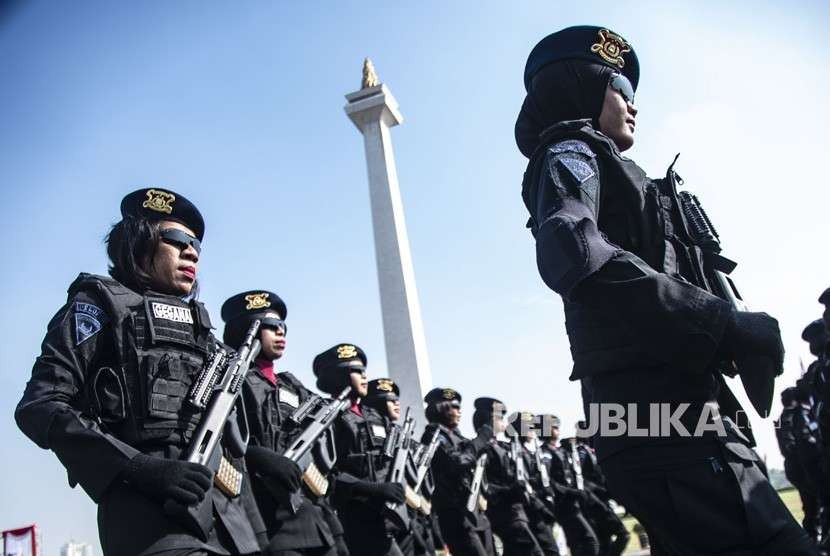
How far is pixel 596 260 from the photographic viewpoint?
2027 millimetres

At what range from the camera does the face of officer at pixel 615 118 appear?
8.69ft

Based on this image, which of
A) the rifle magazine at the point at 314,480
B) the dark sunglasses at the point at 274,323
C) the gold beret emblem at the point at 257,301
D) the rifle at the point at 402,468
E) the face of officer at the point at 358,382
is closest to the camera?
the rifle magazine at the point at 314,480

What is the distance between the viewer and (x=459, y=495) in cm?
895

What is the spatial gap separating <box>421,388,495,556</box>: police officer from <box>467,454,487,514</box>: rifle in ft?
0.04

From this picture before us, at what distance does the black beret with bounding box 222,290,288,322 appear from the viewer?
6.09m

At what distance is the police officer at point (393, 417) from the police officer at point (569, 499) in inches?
95.7

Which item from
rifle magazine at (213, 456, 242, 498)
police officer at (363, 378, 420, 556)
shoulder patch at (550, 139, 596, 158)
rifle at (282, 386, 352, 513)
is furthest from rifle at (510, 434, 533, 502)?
shoulder patch at (550, 139, 596, 158)

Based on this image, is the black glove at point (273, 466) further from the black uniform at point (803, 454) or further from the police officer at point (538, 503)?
the black uniform at point (803, 454)

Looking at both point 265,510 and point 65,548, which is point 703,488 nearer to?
point 265,510

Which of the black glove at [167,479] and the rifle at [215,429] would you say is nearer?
the black glove at [167,479]

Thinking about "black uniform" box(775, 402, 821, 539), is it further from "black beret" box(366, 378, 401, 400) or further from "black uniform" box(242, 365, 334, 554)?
"black uniform" box(242, 365, 334, 554)

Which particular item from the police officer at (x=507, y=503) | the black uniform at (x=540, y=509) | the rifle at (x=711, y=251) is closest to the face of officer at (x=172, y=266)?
the rifle at (x=711, y=251)

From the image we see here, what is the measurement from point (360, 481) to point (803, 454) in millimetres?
6590

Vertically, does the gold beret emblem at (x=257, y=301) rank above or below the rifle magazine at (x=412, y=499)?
above
